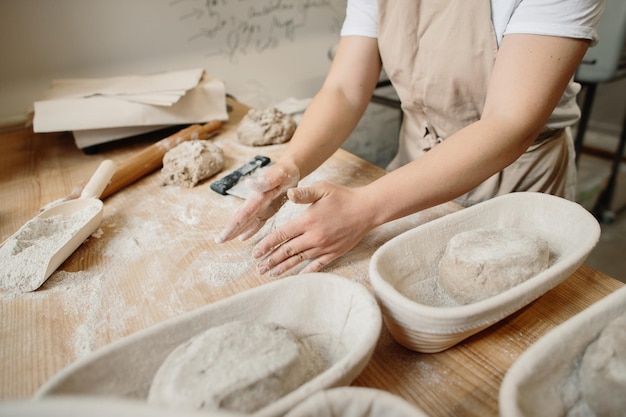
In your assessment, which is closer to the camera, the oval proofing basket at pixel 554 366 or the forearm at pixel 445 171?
the oval proofing basket at pixel 554 366

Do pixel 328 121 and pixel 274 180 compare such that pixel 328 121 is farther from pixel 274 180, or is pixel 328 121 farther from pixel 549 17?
pixel 549 17

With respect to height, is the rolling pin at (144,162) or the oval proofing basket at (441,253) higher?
the oval proofing basket at (441,253)

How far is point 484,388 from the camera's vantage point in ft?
1.84

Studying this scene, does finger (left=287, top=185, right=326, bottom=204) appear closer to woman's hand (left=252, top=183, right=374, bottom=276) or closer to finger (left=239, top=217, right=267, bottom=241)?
woman's hand (left=252, top=183, right=374, bottom=276)

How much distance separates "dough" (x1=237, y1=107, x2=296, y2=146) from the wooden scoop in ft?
1.73

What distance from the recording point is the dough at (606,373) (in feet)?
1.55

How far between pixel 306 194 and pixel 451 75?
0.56 meters

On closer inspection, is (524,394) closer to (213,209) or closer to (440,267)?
(440,267)

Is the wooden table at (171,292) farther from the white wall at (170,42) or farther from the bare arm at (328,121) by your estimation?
the white wall at (170,42)

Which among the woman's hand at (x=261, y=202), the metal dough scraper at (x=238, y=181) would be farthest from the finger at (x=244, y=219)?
the metal dough scraper at (x=238, y=181)

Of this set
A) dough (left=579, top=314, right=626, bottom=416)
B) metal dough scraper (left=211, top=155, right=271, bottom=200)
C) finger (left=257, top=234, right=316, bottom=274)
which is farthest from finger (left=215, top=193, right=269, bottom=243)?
dough (left=579, top=314, right=626, bottom=416)

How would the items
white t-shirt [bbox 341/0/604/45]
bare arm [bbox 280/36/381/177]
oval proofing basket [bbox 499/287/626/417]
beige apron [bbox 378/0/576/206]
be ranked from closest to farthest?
oval proofing basket [bbox 499/287/626/417], white t-shirt [bbox 341/0/604/45], beige apron [bbox 378/0/576/206], bare arm [bbox 280/36/381/177]

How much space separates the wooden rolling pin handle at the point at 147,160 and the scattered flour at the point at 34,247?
0.65 ft

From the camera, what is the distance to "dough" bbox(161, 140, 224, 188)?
1226 mm
